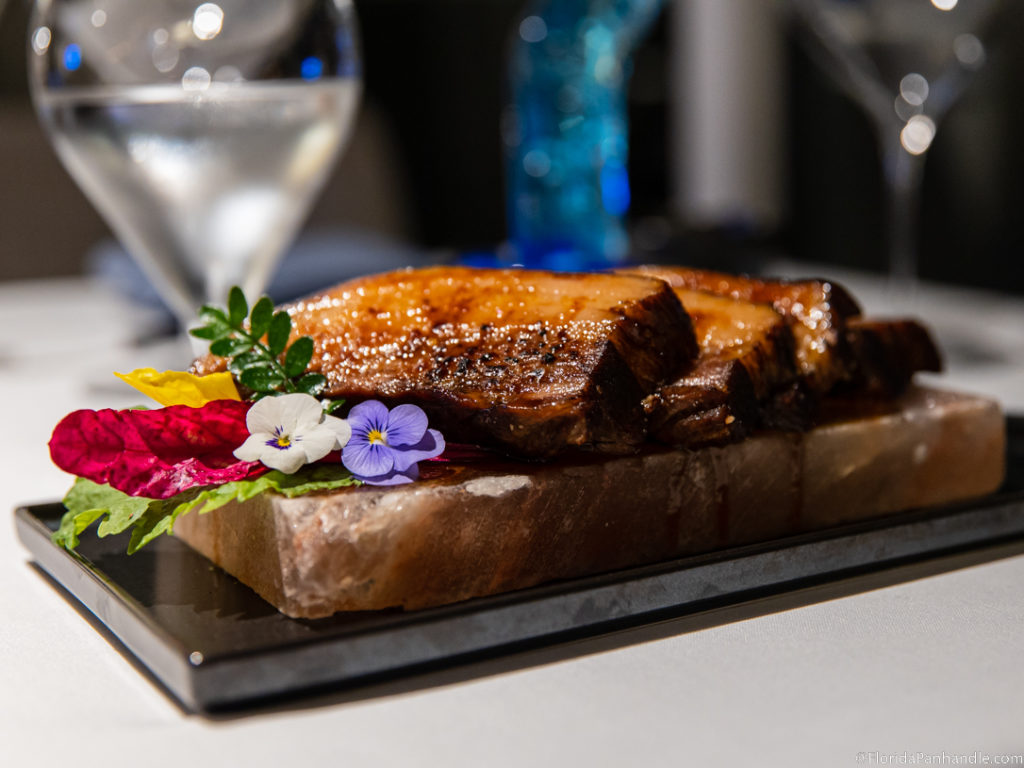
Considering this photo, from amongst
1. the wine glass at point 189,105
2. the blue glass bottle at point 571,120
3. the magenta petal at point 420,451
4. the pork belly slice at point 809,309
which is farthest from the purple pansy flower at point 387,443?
the blue glass bottle at point 571,120

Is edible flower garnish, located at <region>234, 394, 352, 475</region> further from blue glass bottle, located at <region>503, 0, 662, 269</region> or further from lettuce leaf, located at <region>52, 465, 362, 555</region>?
blue glass bottle, located at <region>503, 0, 662, 269</region>

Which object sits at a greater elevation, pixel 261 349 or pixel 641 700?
pixel 261 349

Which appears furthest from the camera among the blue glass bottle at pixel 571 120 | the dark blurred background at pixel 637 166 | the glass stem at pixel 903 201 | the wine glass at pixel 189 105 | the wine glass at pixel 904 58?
the dark blurred background at pixel 637 166

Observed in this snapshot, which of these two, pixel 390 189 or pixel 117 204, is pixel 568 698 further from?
pixel 390 189

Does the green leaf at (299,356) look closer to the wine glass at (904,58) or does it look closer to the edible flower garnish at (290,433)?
the edible flower garnish at (290,433)

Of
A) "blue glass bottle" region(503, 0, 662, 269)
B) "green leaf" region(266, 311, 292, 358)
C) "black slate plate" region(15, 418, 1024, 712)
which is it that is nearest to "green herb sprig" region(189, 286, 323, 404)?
"green leaf" region(266, 311, 292, 358)

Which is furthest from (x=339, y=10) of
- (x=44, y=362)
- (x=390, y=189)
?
(x=390, y=189)

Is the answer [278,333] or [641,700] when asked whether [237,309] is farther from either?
[641,700]

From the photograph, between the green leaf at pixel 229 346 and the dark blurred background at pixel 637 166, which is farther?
the dark blurred background at pixel 637 166

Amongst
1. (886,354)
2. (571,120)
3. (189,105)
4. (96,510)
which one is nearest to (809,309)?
(886,354)
